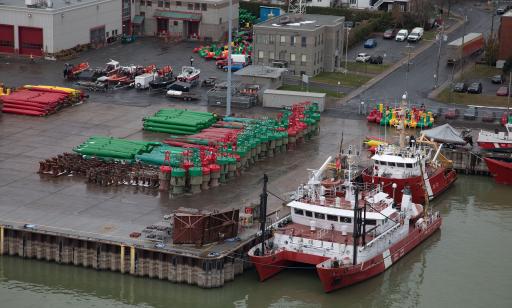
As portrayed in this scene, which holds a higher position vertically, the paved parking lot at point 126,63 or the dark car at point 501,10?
the dark car at point 501,10

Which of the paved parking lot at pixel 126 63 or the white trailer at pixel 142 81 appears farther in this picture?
the white trailer at pixel 142 81

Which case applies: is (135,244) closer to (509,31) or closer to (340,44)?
(340,44)

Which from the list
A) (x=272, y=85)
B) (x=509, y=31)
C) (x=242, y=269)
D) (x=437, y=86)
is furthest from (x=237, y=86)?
(x=242, y=269)

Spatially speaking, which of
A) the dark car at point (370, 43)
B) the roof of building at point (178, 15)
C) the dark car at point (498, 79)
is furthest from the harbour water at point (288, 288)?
the roof of building at point (178, 15)

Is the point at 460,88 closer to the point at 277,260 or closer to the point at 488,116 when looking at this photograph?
the point at 488,116

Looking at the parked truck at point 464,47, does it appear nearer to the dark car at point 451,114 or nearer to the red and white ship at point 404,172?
the dark car at point 451,114

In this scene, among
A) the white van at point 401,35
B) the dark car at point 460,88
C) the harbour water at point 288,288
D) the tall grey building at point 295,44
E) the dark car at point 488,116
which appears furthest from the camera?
the white van at point 401,35

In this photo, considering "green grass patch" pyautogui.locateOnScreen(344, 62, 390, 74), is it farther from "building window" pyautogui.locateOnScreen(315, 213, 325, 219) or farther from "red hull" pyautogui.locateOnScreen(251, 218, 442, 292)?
"red hull" pyautogui.locateOnScreen(251, 218, 442, 292)
